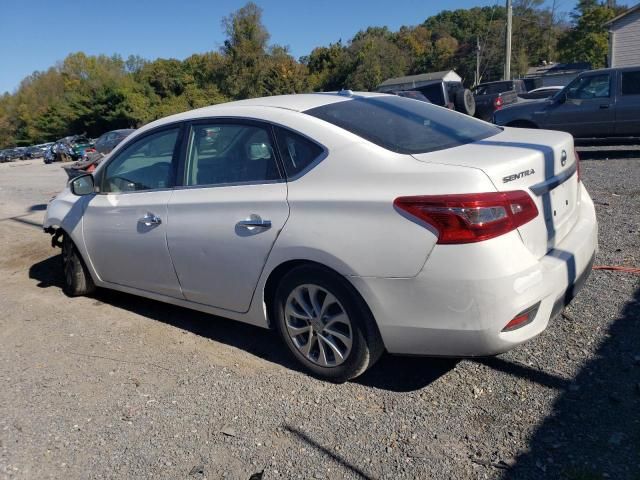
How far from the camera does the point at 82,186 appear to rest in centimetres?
474

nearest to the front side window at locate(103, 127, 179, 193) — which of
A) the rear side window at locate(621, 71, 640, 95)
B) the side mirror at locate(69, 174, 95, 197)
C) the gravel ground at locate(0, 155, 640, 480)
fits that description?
the side mirror at locate(69, 174, 95, 197)

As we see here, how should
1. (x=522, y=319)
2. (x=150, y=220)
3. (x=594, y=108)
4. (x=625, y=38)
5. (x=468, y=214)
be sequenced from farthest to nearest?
(x=625, y=38)
(x=594, y=108)
(x=150, y=220)
(x=522, y=319)
(x=468, y=214)

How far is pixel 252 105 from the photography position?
3836 millimetres

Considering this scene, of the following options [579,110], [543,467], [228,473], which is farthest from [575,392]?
[579,110]

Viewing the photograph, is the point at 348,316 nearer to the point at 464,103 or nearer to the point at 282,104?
the point at 282,104

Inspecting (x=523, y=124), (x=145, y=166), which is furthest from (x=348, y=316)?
(x=523, y=124)

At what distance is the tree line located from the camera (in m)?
50.8

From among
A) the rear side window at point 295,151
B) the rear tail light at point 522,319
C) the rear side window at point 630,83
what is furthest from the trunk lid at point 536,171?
the rear side window at point 630,83

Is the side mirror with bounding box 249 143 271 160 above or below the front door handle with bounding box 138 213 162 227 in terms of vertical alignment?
above

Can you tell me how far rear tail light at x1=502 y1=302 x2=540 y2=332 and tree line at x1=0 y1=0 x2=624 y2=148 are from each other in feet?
157

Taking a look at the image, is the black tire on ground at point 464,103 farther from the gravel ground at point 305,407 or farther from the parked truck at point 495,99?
the gravel ground at point 305,407

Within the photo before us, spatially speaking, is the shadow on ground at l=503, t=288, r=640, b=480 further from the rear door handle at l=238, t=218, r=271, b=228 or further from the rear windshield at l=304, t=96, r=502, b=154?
the rear door handle at l=238, t=218, r=271, b=228

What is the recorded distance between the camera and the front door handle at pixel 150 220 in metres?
4.02

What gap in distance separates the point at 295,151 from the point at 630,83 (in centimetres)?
965
